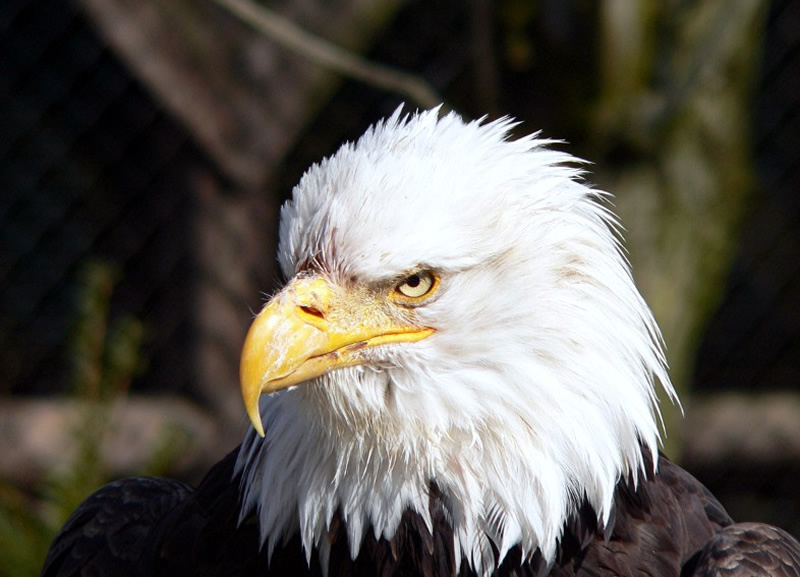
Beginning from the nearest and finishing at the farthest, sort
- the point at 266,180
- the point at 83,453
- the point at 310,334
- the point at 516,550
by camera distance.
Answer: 1. the point at 310,334
2. the point at 516,550
3. the point at 83,453
4. the point at 266,180

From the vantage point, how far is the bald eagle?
2.04m

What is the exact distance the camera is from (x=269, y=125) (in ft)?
14.5

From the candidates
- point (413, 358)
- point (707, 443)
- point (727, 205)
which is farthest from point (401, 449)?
point (707, 443)

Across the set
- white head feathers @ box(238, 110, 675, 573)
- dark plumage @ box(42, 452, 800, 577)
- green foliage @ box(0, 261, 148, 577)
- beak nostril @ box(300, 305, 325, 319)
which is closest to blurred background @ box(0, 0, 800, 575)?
green foliage @ box(0, 261, 148, 577)

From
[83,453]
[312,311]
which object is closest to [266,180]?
[83,453]

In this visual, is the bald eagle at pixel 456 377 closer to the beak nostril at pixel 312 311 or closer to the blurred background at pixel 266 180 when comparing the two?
the beak nostril at pixel 312 311

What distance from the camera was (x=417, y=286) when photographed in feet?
6.79

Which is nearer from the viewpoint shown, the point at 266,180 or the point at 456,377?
the point at 456,377

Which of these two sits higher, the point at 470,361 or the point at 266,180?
the point at 266,180

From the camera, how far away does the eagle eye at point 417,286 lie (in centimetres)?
206

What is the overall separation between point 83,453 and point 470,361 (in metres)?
2.01

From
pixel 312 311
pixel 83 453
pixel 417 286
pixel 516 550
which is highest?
pixel 417 286

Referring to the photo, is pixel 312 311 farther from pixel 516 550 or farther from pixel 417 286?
pixel 516 550

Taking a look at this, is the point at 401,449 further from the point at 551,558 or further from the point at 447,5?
the point at 447,5
